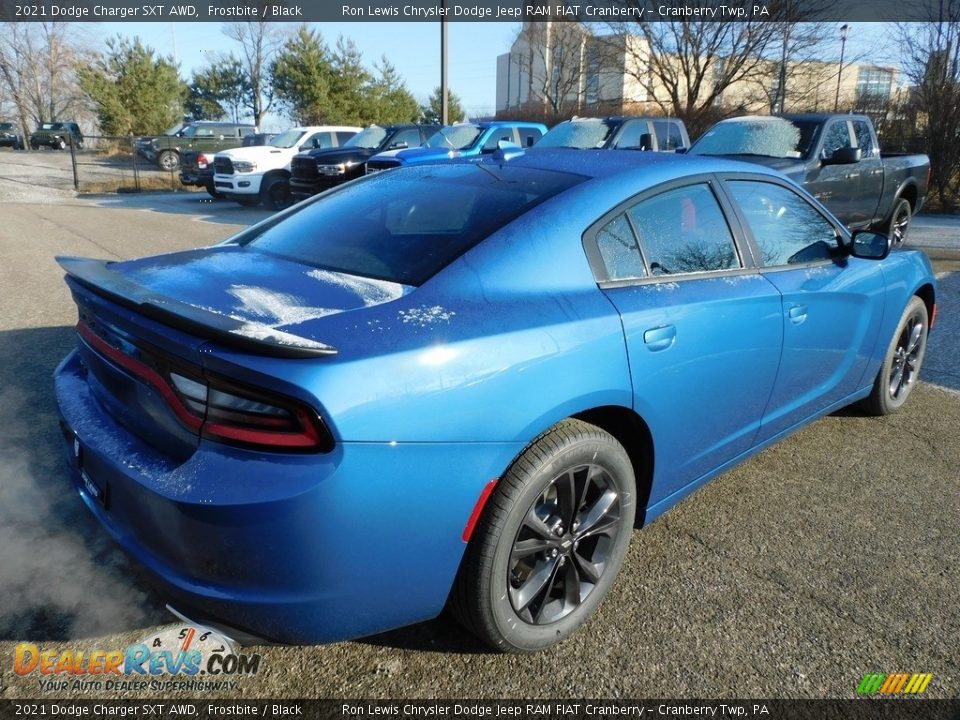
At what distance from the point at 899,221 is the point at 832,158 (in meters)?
2.83

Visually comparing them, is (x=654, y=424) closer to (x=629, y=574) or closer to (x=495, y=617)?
(x=629, y=574)

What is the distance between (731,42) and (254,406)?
2426cm

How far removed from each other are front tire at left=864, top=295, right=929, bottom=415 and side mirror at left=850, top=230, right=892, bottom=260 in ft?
2.30

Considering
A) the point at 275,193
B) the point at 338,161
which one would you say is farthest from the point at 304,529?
the point at 275,193

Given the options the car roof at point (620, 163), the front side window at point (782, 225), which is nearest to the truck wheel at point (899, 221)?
the front side window at point (782, 225)

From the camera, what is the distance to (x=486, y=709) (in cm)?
206

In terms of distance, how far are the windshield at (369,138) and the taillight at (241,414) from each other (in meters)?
16.0

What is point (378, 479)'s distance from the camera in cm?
178

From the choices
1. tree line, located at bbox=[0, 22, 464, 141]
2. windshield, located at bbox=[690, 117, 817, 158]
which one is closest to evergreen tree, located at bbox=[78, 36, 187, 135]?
tree line, located at bbox=[0, 22, 464, 141]

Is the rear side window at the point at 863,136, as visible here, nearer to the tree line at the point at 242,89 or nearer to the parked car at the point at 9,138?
the tree line at the point at 242,89

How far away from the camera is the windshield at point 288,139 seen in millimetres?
17500

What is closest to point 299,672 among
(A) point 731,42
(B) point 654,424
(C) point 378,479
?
(C) point 378,479

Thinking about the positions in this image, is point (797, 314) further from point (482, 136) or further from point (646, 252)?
point (482, 136)

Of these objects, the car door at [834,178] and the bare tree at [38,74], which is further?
the bare tree at [38,74]
